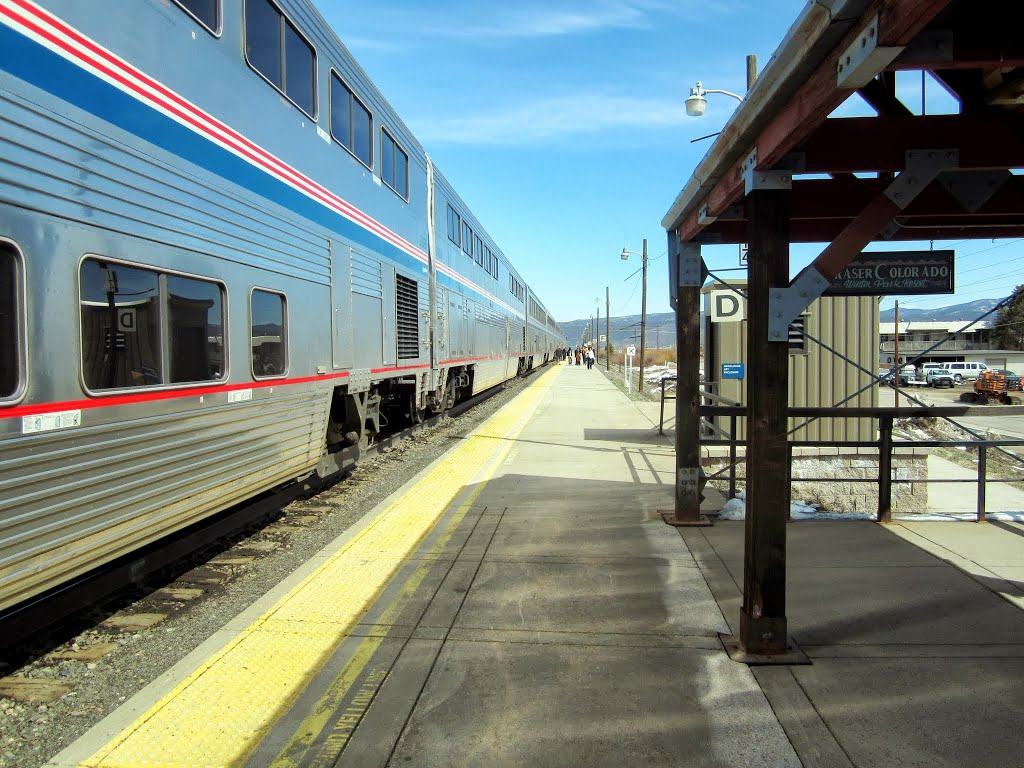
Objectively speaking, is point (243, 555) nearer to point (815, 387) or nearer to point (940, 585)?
point (940, 585)

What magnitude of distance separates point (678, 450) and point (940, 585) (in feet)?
7.23

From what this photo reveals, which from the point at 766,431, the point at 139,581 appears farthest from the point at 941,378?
the point at 139,581

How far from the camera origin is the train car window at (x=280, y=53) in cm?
534

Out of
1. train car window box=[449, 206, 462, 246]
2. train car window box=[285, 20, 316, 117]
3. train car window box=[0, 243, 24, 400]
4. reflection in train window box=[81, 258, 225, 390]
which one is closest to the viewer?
train car window box=[0, 243, 24, 400]

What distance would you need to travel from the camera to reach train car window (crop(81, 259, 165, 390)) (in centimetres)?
353

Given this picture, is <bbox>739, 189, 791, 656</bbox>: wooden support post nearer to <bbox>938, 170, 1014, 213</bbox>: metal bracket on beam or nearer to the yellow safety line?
<bbox>938, 170, 1014, 213</bbox>: metal bracket on beam

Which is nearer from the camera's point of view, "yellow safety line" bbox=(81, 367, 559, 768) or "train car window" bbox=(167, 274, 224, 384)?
"yellow safety line" bbox=(81, 367, 559, 768)

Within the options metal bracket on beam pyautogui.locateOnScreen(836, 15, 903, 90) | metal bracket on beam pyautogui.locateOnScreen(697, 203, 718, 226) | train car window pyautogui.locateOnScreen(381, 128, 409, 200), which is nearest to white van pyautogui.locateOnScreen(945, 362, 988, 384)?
train car window pyautogui.locateOnScreen(381, 128, 409, 200)

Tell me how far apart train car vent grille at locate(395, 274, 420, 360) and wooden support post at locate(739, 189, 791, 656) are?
6147 millimetres

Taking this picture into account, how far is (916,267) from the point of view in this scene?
5.08 m

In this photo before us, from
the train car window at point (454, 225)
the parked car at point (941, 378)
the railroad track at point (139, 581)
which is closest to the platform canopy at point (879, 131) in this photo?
the railroad track at point (139, 581)

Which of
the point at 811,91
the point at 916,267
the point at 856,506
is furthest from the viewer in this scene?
the point at 856,506

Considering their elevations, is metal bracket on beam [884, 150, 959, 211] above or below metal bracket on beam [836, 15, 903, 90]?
below

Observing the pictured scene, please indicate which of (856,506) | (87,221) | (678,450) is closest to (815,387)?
(856,506)
